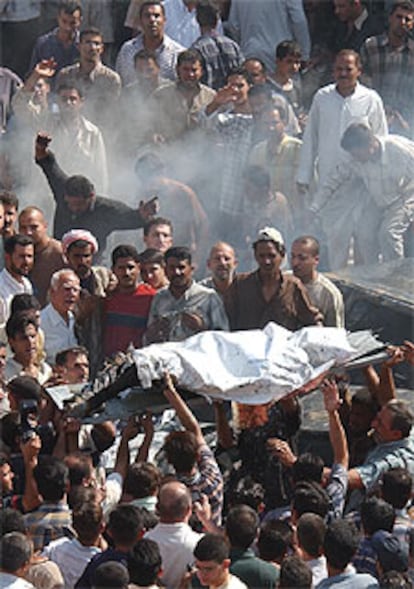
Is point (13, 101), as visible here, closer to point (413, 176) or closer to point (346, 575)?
point (413, 176)

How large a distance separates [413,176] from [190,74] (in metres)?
1.75

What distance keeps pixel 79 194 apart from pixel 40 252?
587 mm

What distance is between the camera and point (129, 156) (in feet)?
44.7

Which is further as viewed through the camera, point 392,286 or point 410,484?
point 392,286

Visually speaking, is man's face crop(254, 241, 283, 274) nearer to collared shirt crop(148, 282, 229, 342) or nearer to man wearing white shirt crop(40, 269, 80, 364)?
collared shirt crop(148, 282, 229, 342)

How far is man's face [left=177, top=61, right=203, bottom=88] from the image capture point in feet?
44.6

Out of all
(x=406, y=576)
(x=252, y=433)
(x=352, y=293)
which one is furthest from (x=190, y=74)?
(x=406, y=576)

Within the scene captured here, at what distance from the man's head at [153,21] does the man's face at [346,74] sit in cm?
140

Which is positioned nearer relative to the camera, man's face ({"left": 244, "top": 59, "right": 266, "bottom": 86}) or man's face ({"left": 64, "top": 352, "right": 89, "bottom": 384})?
man's face ({"left": 64, "top": 352, "right": 89, "bottom": 384})

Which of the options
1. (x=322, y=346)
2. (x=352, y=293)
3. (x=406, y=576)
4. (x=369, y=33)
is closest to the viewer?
(x=406, y=576)

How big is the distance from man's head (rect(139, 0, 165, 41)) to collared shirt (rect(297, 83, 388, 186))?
1331mm

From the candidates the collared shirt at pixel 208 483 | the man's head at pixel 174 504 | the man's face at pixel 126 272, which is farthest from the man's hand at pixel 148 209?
the man's head at pixel 174 504

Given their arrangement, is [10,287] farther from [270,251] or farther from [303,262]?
[303,262]

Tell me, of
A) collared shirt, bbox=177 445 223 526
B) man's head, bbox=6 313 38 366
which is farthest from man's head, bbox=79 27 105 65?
collared shirt, bbox=177 445 223 526
